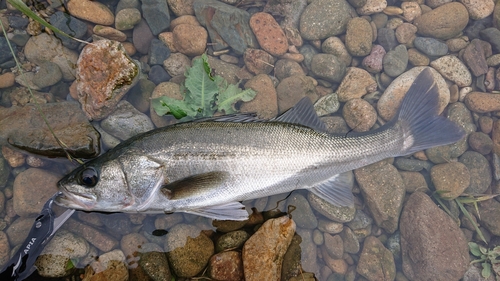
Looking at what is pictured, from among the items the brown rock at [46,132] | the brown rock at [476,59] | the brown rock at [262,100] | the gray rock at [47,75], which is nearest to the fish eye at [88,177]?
the brown rock at [46,132]

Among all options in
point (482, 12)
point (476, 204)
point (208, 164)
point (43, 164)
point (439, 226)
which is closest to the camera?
point (208, 164)

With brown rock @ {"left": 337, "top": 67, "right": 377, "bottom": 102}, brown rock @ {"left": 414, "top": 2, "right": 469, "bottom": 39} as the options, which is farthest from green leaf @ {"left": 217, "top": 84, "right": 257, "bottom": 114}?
brown rock @ {"left": 414, "top": 2, "right": 469, "bottom": 39}

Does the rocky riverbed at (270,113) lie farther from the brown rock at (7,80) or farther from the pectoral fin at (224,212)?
the pectoral fin at (224,212)

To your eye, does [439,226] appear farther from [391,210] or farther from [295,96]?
[295,96]

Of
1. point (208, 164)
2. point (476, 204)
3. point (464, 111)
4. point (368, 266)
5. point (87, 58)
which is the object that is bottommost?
point (368, 266)

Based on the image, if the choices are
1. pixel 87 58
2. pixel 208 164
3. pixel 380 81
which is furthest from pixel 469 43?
pixel 87 58
